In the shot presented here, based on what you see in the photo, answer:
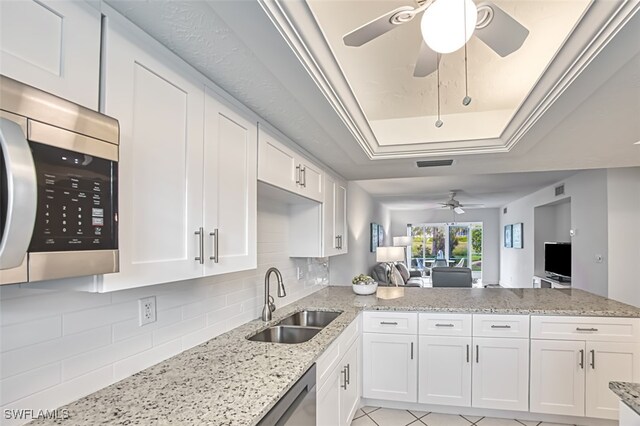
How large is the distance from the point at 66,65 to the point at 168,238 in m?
0.60

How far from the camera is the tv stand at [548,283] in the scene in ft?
19.0

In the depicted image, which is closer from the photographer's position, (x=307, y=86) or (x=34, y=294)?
(x=34, y=294)

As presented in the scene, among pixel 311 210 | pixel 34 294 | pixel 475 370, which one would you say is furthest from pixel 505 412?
pixel 34 294

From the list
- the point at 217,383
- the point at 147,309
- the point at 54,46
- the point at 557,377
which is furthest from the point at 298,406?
the point at 557,377

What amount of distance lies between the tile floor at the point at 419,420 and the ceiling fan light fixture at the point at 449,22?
2690mm

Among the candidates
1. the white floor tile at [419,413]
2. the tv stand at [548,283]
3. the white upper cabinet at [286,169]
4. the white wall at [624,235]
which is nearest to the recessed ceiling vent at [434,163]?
the white upper cabinet at [286,169]

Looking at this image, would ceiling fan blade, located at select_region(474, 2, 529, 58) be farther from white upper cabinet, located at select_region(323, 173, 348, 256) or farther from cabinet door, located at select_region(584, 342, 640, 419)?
cabinet door, located at select_region(584, 342, 640, 419)

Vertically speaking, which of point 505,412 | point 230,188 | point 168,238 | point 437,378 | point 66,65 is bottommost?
point 505,412

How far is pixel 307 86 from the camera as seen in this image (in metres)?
1.71

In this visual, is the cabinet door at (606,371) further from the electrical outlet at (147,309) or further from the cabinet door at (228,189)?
the electrical outlet at (147,309)

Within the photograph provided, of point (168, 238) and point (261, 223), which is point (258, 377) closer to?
point (168, 238)

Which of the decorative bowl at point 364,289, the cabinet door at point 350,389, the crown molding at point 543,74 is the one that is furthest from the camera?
the decorative bowl at point 364,289

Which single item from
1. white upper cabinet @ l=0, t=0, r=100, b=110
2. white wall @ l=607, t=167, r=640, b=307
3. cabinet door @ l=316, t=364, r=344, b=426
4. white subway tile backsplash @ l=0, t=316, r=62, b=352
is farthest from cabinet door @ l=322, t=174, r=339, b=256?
white wall @ l=607, t=167, r=640, b=307

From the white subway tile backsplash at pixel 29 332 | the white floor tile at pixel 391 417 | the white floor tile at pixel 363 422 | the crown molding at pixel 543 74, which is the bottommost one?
the white floor tile at pixel 391 417
